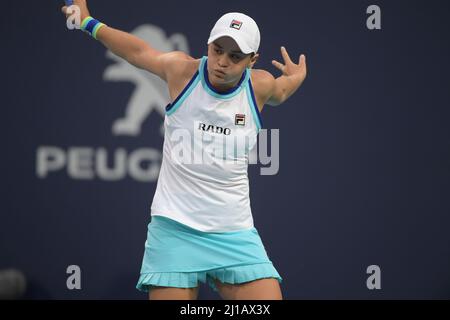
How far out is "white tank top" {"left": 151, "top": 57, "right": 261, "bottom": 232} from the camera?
3178mm

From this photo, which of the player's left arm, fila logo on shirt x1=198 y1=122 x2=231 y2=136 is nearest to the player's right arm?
fila logo on shirt x1=198 y1=122 x2=231 y2=136

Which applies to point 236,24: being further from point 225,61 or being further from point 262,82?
point 262,82

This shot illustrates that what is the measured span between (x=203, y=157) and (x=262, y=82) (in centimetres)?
49

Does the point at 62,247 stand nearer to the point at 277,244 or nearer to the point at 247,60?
the point at 277,244

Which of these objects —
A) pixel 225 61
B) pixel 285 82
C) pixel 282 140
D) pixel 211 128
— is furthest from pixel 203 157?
pixel 282 140

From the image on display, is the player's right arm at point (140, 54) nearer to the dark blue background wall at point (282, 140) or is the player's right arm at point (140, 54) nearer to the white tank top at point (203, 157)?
the white tank top at point (203, 157)

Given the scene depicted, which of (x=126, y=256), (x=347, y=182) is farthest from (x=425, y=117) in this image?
(x=126, y=256)

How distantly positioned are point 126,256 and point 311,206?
1246 mm

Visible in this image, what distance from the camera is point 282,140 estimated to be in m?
4.93

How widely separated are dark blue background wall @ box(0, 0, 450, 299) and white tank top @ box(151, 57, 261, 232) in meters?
1.69

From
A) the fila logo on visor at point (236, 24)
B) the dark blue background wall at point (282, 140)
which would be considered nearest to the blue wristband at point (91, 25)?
the fila logo on visor at point (236, 24)

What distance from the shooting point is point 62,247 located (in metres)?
4.94
